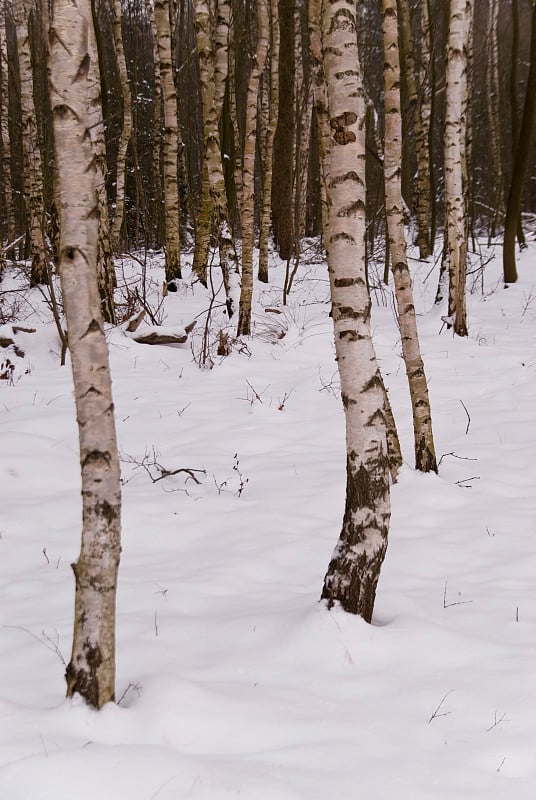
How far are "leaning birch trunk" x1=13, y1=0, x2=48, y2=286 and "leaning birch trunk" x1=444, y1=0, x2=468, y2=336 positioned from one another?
6261 millimetres

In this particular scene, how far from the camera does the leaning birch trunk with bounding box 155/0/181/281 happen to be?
986cm

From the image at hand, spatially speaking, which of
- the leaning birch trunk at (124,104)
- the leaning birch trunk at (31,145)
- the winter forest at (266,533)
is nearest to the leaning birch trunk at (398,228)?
the winter forest at (266,533)

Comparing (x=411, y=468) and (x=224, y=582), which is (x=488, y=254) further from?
(x=224, y=582)

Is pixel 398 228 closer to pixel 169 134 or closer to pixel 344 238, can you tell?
pixel 344 238

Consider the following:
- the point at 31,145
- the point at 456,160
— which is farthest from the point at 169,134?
the point at 456,160

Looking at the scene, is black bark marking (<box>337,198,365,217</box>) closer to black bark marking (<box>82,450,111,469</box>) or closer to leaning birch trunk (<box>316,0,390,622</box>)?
leaning birch trunk (<box>316,0,390,622</box>)

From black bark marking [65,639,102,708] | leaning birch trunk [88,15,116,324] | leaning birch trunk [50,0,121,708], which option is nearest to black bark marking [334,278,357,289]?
leaning birch trunk [50,0,121,708]

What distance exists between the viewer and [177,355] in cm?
809

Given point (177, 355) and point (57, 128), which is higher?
point (57, 128)

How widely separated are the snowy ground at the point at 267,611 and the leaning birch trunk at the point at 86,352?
0.69 feet

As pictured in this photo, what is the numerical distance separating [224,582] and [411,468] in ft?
6.53

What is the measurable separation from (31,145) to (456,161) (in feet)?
23.0

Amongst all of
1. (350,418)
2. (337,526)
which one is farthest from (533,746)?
(337,526)

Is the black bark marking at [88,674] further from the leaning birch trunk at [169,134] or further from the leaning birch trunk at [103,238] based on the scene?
the leaning birch trunk at [169,134]
